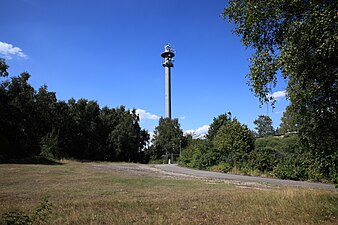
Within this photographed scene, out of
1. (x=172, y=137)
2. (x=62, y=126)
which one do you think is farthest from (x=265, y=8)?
(x=172, y=137)

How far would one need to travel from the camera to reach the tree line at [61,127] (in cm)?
4887

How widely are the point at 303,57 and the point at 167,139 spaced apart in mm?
73635

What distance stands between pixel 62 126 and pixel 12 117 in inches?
464

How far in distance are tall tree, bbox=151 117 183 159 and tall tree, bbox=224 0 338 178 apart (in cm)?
6904

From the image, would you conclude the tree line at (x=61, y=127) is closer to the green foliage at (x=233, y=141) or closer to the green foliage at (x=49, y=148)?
the green foliage at (x=49, y=148)

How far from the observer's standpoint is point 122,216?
7.75 m

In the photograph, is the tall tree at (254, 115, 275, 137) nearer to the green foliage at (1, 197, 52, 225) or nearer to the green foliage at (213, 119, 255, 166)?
the green foliage at (213, 119, 255, 166)

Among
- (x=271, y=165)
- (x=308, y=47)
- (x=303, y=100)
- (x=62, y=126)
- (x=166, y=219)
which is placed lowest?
(x=166, y=219)

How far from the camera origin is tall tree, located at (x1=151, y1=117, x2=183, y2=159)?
78.6m

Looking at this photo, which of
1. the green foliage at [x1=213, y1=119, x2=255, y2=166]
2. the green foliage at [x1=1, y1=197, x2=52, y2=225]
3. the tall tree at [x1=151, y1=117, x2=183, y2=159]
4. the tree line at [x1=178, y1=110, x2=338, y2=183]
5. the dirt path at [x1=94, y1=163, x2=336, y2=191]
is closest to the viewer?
the green foliage at [x1=1, y1=197, x2=52, y2=225]

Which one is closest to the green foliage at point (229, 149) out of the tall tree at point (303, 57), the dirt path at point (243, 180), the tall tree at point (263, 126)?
the dirt path at point (243, 180)

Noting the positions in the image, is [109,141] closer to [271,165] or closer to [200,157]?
[200,157]

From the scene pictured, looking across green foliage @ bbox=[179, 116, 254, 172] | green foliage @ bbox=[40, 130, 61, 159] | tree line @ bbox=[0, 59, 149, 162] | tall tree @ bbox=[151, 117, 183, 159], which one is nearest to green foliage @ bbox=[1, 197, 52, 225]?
green foliage @ bbox=[179, 116, 254, 172]

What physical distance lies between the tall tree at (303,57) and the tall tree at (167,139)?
227 ft
